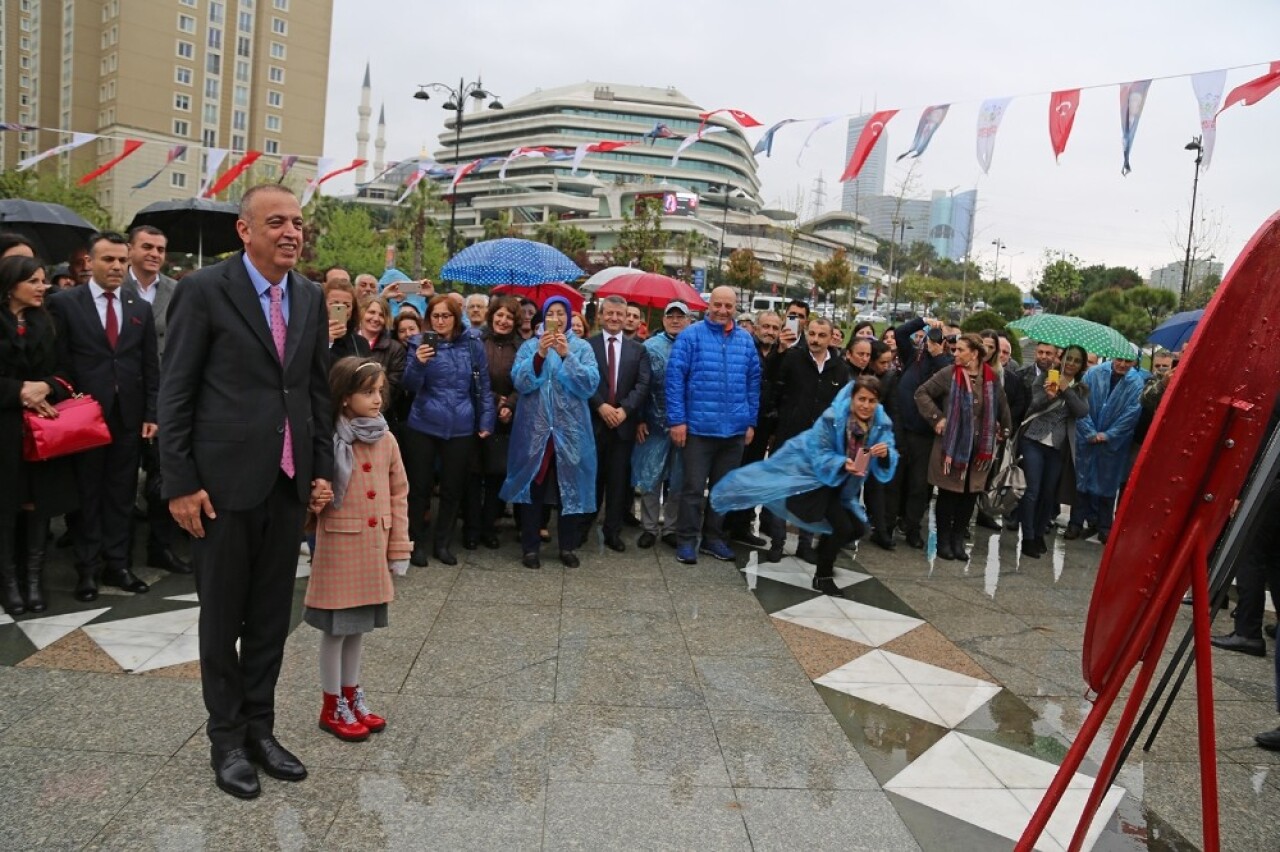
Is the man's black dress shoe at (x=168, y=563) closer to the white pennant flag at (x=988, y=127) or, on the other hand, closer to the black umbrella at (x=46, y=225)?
the black umbrella at (x=46, y=225)

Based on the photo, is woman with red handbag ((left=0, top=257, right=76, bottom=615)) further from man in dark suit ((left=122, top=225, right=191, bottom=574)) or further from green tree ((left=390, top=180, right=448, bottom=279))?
green tree ((left=390, top=180, right=448, bottom=279))

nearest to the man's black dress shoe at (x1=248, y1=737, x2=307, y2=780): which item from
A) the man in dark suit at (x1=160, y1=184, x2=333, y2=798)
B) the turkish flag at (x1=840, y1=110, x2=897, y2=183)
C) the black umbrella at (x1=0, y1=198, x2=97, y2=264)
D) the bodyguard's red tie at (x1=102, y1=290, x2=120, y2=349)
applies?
the man in dark suit at (x1=160, y1=184, x2=333, y2=798)

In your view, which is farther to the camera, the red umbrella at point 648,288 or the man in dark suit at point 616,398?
the red umbrella at point 648,288

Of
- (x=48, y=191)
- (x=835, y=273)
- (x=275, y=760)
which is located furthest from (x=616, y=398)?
(x=48, y=191)

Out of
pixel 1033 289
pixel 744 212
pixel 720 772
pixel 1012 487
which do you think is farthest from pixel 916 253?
pixel 720 772

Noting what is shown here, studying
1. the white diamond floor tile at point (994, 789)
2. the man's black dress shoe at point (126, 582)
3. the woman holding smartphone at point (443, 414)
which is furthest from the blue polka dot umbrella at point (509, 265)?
the white diamond floor tile at point (994, 789)

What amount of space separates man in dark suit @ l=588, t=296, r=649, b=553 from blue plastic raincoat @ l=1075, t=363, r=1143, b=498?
4281 mm

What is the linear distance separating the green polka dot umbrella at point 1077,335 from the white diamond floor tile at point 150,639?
6495 millimetres

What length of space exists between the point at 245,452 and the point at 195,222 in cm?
581

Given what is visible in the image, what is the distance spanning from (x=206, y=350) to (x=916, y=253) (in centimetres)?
8977

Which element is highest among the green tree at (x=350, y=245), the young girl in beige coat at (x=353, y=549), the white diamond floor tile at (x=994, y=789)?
the green tree at (x=350, y=245)

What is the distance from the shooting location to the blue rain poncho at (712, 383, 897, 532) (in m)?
6.01

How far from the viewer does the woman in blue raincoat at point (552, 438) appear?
616 cm

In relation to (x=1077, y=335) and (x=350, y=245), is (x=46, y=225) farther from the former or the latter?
(x=350, y=245)
